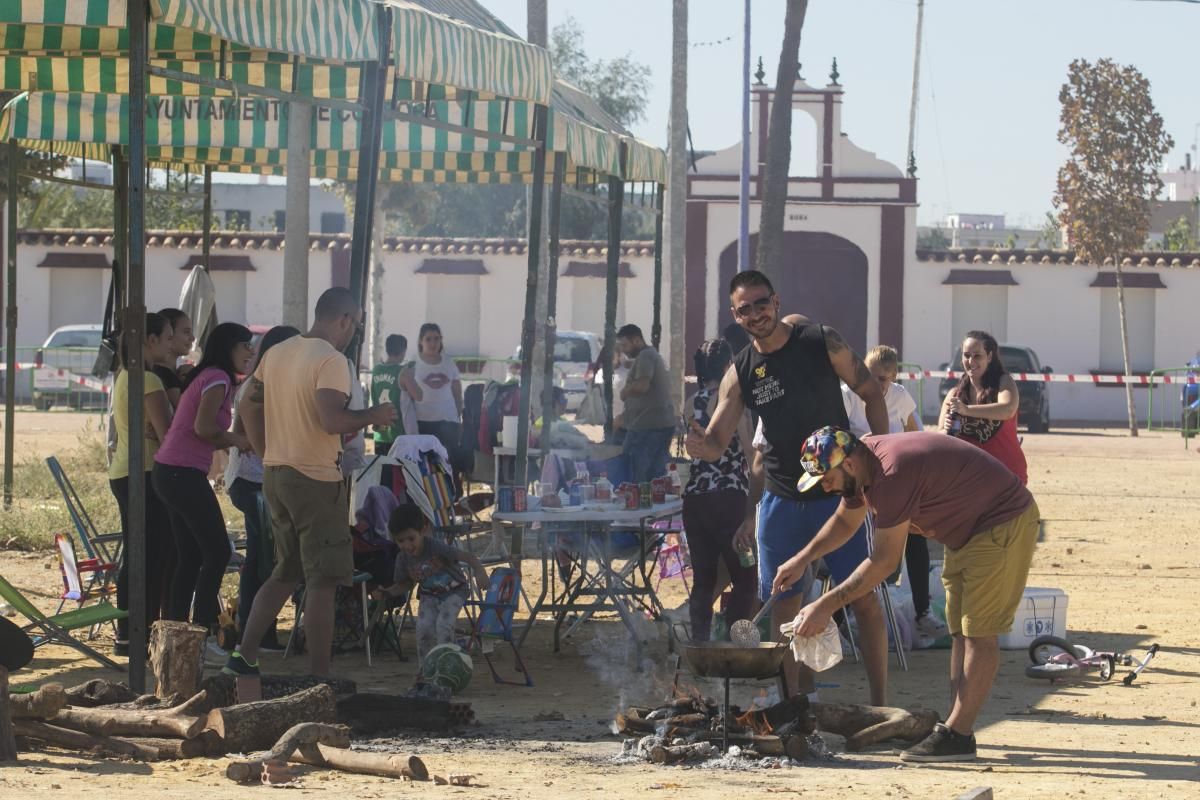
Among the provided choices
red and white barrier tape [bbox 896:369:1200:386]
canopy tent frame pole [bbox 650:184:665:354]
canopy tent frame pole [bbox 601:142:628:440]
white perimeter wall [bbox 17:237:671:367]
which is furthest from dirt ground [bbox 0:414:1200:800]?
white perimeter wall [bbox 17:237:671:367]

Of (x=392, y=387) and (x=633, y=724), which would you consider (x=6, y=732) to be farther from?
(x=392, y=387)

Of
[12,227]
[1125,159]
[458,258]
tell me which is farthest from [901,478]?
[458,258]

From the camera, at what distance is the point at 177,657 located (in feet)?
23.8

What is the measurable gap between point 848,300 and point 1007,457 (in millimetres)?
26672

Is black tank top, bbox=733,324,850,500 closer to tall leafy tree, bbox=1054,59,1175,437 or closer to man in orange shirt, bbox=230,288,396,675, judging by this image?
man in orange shirt, bbox=230,288,396,675

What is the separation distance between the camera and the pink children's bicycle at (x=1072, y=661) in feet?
28.8

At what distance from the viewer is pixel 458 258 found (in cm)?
3869

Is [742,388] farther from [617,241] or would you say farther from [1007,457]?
[617,241]

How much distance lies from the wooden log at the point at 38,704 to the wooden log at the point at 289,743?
0.79m

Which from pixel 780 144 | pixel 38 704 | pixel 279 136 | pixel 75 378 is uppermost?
pixel 780 144

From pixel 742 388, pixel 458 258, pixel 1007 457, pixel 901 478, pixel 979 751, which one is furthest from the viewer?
pixel 458 258

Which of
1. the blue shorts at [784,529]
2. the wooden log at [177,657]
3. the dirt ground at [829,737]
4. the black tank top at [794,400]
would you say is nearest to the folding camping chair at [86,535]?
the dirt ground at [829,737]

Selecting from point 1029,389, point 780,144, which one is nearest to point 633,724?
point 780,144

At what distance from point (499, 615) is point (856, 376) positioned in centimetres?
256
